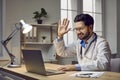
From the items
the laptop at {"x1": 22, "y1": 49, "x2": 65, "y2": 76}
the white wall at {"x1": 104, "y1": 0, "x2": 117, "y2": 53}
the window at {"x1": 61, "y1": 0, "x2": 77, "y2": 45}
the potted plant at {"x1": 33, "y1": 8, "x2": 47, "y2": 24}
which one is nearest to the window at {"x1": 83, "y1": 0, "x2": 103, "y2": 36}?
the white wall at {"x1": 104, "y1": 0, "x2": 117, "y2": 53}

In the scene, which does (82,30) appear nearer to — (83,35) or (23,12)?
(83,35)

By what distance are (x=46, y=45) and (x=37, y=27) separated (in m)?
0.45

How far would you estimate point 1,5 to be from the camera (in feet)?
13.6

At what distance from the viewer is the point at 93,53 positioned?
2059 mm

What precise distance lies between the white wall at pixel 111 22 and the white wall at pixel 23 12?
1.99m

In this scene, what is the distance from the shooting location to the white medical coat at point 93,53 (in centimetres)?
187

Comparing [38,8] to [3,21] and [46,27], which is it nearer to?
[46,27]

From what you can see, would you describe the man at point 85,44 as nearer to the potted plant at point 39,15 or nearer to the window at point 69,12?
the potted plant at point 39,15

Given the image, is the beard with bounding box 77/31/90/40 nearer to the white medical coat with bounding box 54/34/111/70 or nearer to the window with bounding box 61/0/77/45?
the white medical coat with bounding box 54/34/111/70

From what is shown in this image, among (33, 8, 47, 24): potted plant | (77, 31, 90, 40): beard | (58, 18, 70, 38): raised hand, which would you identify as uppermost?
(33, 8, 47, 24): potted plant

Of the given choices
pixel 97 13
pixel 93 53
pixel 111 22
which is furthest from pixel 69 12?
pixel 93 53

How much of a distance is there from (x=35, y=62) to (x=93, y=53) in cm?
61

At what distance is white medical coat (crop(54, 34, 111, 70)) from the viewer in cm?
187

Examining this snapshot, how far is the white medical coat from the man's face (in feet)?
0.16
